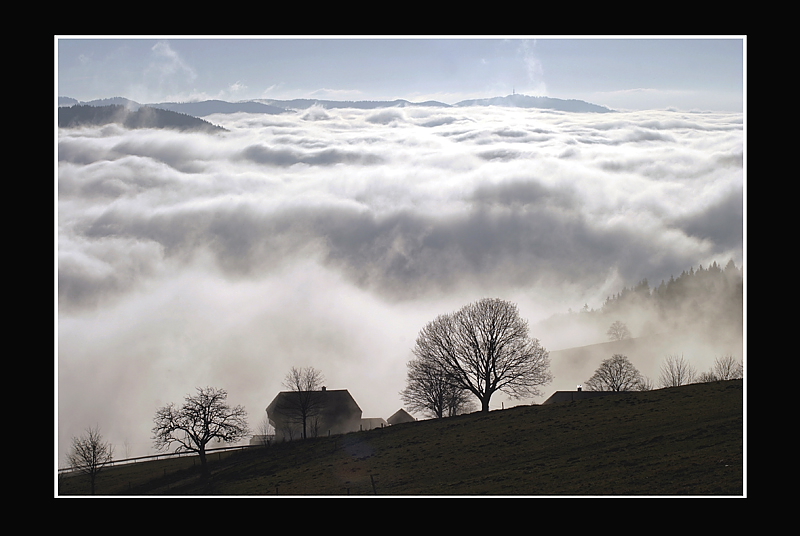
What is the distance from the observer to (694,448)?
33656 mm

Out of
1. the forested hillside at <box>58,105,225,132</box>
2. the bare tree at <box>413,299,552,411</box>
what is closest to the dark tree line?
the bare tree at <box>413,299,552,411</box>

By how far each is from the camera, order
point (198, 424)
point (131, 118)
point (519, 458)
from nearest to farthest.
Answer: point (519, 458)
point (198, 424)
point (131, 118)

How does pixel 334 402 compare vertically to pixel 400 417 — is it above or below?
above

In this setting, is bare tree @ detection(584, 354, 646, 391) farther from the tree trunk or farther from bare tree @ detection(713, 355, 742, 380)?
the tree trunk

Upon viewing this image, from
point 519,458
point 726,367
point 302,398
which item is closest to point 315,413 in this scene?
point 302,398

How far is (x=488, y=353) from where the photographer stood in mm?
65812

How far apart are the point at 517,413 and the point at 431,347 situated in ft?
52.8

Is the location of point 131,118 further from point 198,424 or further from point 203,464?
point 203,464

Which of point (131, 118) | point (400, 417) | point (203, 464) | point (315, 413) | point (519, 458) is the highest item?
point (131, 118)

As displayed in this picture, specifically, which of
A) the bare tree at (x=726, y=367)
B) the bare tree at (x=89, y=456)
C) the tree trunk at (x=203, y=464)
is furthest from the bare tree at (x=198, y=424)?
the bare tree at (x=726, y=367)

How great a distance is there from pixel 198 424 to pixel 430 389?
1223 inches

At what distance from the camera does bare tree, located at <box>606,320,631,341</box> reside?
155m

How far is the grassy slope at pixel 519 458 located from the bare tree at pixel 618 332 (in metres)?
109

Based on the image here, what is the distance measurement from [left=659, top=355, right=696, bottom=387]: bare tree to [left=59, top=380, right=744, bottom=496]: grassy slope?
77.1m
